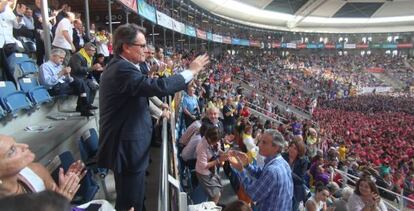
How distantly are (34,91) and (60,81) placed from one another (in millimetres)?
561

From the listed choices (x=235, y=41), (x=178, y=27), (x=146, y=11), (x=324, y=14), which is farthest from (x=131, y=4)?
(x=324, y=14)

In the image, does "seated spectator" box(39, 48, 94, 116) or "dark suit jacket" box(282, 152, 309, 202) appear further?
"seated spectator" box(39, 48, 94, 116)

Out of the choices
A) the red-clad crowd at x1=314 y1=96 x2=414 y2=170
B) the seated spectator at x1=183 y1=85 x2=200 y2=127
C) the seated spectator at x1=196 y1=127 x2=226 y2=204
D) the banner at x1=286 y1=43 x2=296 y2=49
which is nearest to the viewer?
the seated spectator at x1=196 y1=127 x2=226 y2=204

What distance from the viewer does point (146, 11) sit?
15211 mm

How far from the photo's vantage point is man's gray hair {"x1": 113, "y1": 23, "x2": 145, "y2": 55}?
2.33 meters

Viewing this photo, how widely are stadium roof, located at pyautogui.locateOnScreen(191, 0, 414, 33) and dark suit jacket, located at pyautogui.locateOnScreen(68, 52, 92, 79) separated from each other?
31219 millimetres

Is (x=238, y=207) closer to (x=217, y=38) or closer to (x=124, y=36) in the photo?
(x=124, y=36)

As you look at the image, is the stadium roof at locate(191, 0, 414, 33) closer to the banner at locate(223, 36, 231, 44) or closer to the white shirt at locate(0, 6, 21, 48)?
the banner at locate(223, 36, 231, 44)

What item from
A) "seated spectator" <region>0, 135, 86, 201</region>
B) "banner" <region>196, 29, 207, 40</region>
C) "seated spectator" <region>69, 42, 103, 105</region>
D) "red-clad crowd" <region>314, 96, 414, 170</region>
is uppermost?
"banner" <region>196, 29, 207, 40</region>

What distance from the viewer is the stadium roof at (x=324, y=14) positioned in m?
39.2

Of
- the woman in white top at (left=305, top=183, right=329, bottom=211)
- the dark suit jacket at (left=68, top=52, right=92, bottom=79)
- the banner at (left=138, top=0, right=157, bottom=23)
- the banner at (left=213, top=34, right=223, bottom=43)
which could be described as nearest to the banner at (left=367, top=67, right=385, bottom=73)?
the banner at (left=213, top=34, right=223, bottom=43)

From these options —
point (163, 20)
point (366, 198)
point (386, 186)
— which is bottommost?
point (386, 186)

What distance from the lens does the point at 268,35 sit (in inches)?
1788

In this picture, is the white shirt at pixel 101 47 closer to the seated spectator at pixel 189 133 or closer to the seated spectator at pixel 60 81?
the seated spectator at pixel 60 81
